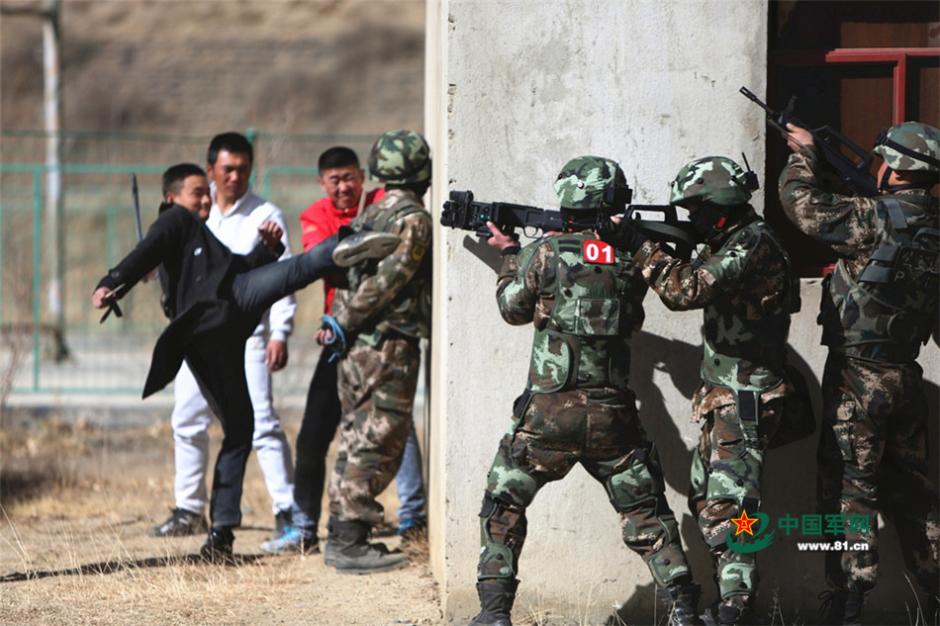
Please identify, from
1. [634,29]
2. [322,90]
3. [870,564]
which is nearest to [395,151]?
[634,29]

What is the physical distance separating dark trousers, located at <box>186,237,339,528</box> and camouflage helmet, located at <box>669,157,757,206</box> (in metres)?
2.04

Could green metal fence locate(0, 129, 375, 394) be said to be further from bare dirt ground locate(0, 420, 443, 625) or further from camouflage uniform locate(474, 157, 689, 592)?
camouflage uniform locate(474, 157, 689, 592)

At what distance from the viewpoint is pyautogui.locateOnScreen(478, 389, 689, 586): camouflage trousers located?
470 cm

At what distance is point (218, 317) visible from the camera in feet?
20.0

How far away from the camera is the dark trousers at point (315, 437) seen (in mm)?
6465

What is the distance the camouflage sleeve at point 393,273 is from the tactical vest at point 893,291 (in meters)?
1.86

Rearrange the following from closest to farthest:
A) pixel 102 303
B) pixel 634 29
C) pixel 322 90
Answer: pixel 634 29
pixel 102 303
pixel 322 90

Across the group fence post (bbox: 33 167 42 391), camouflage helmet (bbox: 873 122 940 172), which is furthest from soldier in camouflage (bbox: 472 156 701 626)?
fence post (bbox: 33 167 42 391)

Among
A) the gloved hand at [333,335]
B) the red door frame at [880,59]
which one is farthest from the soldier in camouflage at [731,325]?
the gloved hand at [333,335]

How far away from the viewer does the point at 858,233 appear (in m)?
4.82

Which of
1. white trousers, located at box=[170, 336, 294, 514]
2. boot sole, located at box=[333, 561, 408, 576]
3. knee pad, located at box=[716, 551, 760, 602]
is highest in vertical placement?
white trousers, located at box=[170, 336, 294, 514]

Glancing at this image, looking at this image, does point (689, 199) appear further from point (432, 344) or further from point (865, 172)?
point (432, 344)

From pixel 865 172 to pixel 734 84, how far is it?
2.13ft

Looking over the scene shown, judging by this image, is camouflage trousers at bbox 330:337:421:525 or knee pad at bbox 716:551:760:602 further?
camouflage trousers at bbox 330:337:421:525
